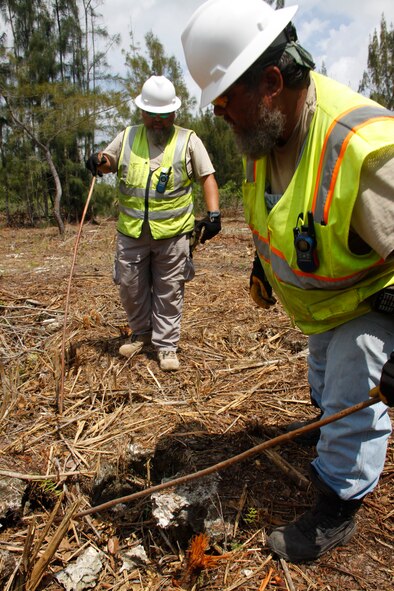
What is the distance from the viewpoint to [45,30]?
58.5 ft

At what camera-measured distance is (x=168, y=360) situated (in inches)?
148

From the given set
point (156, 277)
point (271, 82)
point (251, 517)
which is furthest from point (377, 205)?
point (156, 277)

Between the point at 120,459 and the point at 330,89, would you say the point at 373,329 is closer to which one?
the point at 330,89

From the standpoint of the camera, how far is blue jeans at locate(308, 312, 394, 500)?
1795 millimetres

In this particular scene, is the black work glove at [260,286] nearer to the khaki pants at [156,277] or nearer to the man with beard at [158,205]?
the man with beard at [158,205]

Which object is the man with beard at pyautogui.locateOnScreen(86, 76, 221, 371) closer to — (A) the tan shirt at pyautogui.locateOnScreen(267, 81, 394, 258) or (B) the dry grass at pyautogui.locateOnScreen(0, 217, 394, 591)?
(B) the dry grass at pyautogui.locateOnScreen(0, 217, 394, 591)

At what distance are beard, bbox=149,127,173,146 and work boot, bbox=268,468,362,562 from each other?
2.59m

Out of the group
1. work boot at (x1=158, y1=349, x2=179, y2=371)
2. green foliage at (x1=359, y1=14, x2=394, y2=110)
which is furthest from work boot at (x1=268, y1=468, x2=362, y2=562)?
green foliage at (x1=359, y1=14, x2=394, y2=110)

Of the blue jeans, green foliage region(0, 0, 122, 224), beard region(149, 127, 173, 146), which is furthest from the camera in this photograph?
green foliage region(0, 0, 122, 224)

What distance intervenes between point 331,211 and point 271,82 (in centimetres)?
54

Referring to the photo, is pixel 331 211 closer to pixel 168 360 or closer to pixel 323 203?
pixel 323 203

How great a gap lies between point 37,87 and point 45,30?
534cm

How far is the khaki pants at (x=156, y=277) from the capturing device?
12.4 ft

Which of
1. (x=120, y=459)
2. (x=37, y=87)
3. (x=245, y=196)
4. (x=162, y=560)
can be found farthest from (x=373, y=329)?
(x=37, y=87)
